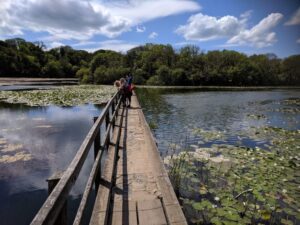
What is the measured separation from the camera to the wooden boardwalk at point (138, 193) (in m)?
3.48

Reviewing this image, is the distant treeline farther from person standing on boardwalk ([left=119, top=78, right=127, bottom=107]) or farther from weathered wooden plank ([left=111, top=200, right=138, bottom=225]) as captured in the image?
weathered wooden plank ([left=111, top=200, right=138, bottom=225])

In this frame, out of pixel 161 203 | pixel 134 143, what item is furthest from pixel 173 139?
pixel 161 203

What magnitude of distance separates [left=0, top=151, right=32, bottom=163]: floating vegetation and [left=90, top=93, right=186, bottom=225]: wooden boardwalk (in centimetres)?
381

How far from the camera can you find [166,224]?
3359 mm

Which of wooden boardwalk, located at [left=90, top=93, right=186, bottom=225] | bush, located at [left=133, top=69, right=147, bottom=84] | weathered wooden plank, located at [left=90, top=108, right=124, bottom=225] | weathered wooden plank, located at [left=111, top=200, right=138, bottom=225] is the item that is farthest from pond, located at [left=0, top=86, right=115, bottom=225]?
bush, located at [left=133, top=69, right=147, bottom=84]

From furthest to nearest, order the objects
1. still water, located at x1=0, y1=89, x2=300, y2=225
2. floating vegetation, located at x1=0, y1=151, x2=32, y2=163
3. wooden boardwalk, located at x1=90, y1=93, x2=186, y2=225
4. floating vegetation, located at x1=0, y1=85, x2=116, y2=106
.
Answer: floating vegetation, located at x1=0, y1=85, x2=116, y2=106
floating vegetation, located at x1=0, y1=151, x2=32, y2=163
still water, located at x1=0, y1=89, x2=300, y2=225
wooden boardwalk, located at x1=90, y1=93, x2=186, y2=225

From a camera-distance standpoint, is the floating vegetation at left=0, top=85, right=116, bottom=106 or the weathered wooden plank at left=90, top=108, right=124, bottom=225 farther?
the floating vegetation at left=0, top=85, right=116, bottom=106

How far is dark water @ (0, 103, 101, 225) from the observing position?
5.83m

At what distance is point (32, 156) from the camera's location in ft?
28.2

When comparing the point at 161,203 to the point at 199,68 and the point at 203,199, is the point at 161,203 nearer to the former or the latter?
the point at 203,199

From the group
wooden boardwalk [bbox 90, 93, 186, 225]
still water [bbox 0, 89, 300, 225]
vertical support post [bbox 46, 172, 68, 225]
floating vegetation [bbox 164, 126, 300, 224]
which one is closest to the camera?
vertical support post [bbox 46, 172, 68, 225]

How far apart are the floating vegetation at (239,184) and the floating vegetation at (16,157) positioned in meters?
4.54

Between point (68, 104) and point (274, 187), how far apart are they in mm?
18266

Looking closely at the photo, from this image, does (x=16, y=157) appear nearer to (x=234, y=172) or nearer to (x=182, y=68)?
(x=234, y=172)
